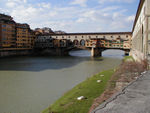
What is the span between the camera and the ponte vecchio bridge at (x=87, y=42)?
4741cm

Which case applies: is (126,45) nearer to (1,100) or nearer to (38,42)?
(38,42)

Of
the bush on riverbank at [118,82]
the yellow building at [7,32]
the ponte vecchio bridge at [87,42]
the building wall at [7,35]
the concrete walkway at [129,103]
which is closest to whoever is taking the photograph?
the concrete walkway at [129,103]

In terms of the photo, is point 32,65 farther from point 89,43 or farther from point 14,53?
point 89,43

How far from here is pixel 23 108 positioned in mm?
8453

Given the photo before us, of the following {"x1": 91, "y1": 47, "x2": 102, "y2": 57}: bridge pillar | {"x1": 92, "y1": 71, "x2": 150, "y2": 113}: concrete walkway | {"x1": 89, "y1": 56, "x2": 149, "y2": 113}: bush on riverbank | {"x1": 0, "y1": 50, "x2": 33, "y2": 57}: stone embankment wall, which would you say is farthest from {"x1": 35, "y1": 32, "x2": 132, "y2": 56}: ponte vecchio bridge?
{"x1": 92, "y1": 71, "x2": 150, "y2": 113}: concrete walkway

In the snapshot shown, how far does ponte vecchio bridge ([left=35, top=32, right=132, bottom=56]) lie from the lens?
47.4m

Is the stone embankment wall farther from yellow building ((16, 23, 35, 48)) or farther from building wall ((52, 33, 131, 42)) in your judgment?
building wall ((52, 33, 131, 42))

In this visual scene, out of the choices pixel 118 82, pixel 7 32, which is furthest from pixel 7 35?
pixel 118 82

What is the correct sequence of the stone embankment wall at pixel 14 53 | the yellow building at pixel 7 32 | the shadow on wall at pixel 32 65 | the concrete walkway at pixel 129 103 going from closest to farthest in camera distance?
the concrete walkway at pixel 129 103
the shadow on wall at pixel 32 65
the stone embankment wall at pixel 14 53
the yellow building at pixel 7 32

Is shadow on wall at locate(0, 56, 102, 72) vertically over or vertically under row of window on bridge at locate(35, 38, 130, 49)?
under

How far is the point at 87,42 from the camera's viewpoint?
5091cm

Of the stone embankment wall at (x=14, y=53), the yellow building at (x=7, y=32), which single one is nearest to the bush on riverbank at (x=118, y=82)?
the stone embankment wall at (x=14, y=53)

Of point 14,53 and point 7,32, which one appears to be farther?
point 14,53

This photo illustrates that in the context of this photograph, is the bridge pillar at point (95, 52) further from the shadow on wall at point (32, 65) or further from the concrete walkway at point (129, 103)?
the concrete walkway at point (129, 103)
